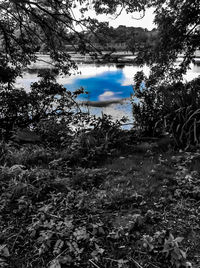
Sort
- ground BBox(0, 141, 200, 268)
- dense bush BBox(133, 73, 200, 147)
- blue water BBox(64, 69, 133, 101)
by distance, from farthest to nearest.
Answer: blue water BBox(64, 69, 133, 101) → dense bush BBox(133, 73, 200, 147) → ground BBox(0, 141, 200, 268)

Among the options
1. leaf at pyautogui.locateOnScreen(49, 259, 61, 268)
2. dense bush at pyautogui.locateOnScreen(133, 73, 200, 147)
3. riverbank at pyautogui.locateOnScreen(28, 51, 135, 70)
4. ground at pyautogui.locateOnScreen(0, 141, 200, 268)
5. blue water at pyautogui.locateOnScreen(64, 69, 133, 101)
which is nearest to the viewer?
leaf at pyautogui.locateOnScreen(49, 259, 61, 268)

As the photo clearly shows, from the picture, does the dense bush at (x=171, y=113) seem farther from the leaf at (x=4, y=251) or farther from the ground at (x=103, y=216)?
the leaf at (x=4, y=251)

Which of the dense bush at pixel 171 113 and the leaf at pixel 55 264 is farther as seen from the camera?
the dense bush at pixel 171 113

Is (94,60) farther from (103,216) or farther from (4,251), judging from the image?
(4,251)

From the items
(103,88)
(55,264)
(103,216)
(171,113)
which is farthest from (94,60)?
(103,88)

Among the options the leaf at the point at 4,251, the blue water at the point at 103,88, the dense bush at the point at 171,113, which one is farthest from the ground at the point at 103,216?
the blue water at the point at 103,88

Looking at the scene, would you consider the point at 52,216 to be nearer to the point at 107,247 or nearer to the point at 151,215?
the point at 107,247

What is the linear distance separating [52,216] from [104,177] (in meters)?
1.37

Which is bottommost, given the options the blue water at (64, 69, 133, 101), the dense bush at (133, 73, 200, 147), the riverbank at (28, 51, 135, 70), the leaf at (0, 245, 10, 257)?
the blue water at (64, 69, 133, 101)

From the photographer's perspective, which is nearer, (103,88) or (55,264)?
(55,264)

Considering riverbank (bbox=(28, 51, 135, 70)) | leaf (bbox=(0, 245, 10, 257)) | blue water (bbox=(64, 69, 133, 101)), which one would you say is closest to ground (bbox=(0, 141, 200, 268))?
leaf (bbox=(0, 245, 10, 257))

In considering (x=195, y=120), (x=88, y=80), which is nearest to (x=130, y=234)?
(x=195, y=120)

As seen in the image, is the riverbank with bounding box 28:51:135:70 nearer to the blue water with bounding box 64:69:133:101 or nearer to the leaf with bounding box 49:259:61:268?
the blue water with bounding box 64:69:133:101

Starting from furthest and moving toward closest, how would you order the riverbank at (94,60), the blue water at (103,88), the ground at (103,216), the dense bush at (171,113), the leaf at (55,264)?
the blue water at (103,88) → the riverbank at (94,60) → the dense bush at (171,113) → the ground at (103,216) → the leaf at (55,264)
